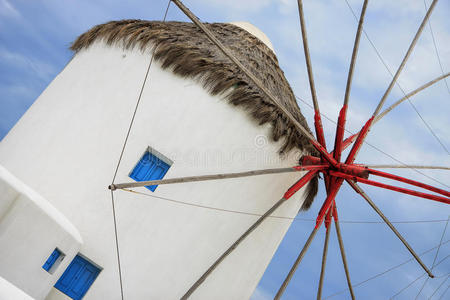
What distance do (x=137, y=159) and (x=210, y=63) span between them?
186 centimetres

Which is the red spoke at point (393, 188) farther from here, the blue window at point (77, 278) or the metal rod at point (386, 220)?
the blue window at point (77, 278)

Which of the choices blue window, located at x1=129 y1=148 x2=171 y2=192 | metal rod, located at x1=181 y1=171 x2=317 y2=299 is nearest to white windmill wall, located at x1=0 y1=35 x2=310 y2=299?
blue window, located at x1=129 y1=148 x2=171 y2=192

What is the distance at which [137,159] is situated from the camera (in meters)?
6.13

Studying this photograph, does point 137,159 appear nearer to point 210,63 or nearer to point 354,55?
point 210,63

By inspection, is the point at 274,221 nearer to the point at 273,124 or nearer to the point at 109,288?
the point at 273,124

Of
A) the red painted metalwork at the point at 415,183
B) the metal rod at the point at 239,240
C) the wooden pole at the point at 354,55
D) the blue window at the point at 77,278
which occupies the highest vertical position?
the wooden pole at the point at 354,55

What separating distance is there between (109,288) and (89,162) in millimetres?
1870

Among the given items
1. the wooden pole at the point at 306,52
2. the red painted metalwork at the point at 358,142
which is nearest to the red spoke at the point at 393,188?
the red painted metalwork at the point at 358,142

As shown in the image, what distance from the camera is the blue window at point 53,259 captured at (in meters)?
5.72

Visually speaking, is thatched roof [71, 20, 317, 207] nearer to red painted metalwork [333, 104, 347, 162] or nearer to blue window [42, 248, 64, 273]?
red painted metalwork [333, 104, 347, 162]

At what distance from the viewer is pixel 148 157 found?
626cm

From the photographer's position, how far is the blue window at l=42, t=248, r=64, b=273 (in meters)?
5.72

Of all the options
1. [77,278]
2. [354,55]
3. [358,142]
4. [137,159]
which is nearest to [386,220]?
[358,142]

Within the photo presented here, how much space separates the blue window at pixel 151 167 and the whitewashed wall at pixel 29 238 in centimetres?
125
